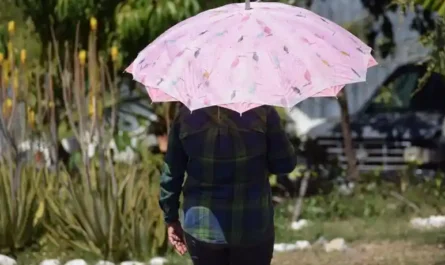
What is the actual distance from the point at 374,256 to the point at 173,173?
3.50m

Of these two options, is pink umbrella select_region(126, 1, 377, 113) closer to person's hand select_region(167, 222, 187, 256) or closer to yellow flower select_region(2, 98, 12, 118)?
person's hand select_region(167, 222, 187, 256)

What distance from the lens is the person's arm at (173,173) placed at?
395 cm

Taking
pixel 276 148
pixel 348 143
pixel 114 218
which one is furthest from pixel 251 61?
pixel 348 143

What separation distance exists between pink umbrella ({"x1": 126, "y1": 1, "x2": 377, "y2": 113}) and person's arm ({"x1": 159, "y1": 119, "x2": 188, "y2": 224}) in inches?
8.0

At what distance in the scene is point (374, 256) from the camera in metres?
7.09

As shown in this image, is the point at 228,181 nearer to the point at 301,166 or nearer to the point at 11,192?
the point at 11,192

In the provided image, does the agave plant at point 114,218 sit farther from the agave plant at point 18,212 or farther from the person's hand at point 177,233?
the person's hand at point 177,233

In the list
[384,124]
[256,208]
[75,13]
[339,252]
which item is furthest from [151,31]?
[256,208]

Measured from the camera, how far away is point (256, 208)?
3.87m

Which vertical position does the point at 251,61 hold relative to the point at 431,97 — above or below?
above

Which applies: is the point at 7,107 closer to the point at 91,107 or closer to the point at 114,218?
→ the point at 91,107

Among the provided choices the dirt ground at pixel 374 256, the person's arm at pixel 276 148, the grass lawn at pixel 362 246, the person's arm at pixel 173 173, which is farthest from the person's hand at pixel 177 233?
the dirt ground at pixel 374 256

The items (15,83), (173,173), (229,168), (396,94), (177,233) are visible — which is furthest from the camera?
(396,94)

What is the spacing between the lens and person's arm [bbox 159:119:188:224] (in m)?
3.95
